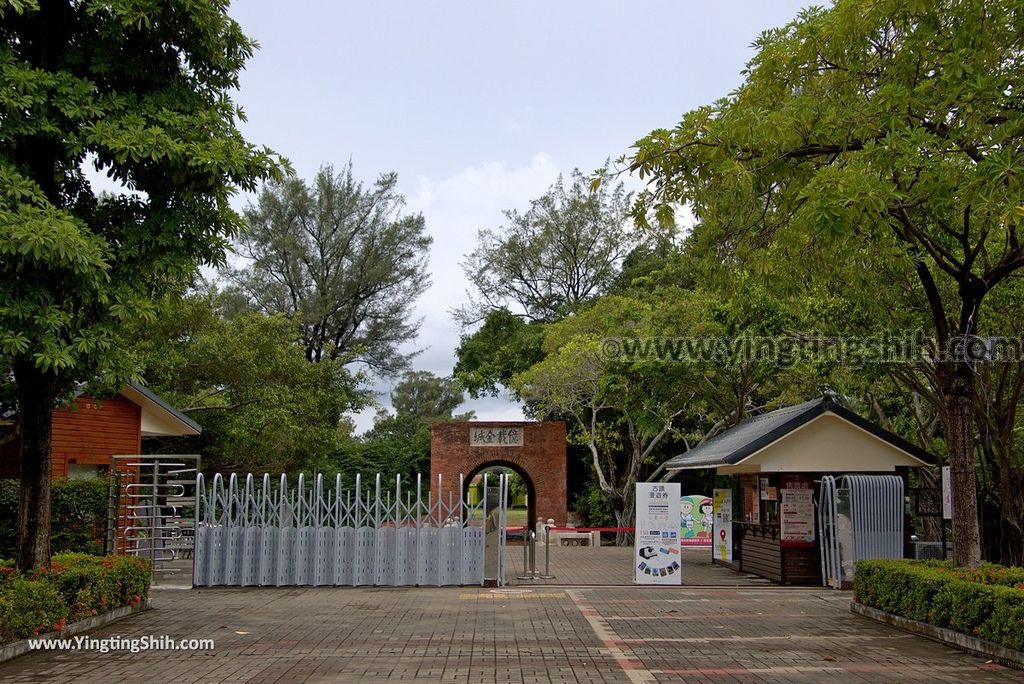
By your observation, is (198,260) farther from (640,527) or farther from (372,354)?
(372,354)

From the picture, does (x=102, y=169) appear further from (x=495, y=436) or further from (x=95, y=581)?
(x=495, y=436)

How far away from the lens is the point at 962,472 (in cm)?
1196

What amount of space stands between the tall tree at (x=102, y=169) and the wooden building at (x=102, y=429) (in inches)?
275

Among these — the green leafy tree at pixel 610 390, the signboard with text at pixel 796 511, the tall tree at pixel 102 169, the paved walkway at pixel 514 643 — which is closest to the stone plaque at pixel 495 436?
the green leafy tree at pixel 610 390

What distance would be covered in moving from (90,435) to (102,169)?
9366 mm

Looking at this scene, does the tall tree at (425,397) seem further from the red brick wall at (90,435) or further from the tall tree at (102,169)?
the tall tree at (102,169)

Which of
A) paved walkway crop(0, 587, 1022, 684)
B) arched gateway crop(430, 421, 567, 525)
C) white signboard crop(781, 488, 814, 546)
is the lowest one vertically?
paved walkway crop(0, 587, 1022, 684)

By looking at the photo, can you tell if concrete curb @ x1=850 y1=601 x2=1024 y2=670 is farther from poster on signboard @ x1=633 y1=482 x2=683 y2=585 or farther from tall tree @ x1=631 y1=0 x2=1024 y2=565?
poster on signboard @ x1=633 y1=482 x2=683 y2=585

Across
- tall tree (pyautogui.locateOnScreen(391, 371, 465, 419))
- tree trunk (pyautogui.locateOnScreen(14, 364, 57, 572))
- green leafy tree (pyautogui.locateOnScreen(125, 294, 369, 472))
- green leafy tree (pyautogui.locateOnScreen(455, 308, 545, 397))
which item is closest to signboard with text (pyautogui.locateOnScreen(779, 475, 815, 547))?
tree trunk (pyautogui.locateOnScreen(14, 364, 57, 572))

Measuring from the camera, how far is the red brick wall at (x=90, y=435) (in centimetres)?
1817

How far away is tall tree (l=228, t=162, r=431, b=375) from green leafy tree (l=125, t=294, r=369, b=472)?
1254cm

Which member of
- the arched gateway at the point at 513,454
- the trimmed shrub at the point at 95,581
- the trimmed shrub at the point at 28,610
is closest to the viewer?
the trimmed shrub at the point at 28,610

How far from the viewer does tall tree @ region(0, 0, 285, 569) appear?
9.86m

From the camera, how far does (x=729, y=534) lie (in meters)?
21.7
